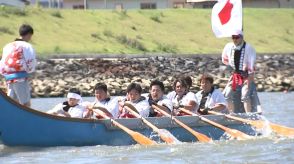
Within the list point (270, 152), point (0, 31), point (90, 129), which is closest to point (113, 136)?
point (90, 129)

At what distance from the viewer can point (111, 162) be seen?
1116cm

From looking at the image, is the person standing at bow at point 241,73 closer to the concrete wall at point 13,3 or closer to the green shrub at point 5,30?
the green shrub at point 5,30

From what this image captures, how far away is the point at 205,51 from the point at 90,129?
31705 mm

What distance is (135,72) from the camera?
109 feet

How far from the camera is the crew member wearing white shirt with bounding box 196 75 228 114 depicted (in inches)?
532

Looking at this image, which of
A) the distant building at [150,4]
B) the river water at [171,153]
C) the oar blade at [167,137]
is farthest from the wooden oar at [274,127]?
the distant building at [150,4]

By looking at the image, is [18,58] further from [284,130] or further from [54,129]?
[284,130]

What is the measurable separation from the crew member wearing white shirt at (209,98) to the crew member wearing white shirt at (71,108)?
201 centimetres

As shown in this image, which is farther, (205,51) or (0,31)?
(205,51)

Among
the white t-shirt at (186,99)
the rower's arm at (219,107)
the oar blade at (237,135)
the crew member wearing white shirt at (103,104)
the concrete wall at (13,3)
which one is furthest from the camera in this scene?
the concrete wall at (13,3)

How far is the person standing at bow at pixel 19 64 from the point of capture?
1244cm

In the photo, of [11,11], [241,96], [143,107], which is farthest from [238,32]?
[11,11]

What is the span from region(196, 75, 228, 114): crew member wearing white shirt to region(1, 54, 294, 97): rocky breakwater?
14.7m

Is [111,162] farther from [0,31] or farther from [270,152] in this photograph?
[0,31]
